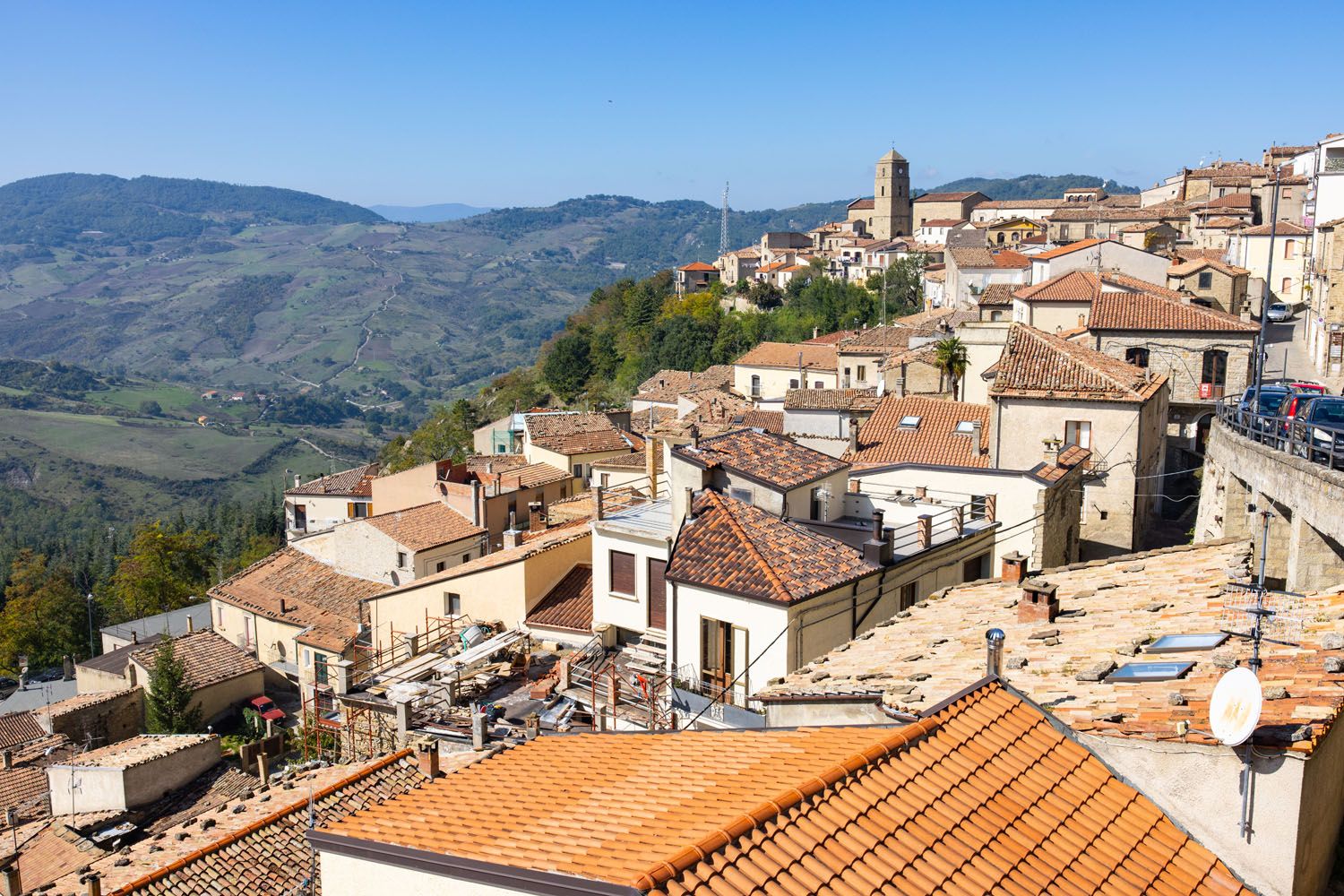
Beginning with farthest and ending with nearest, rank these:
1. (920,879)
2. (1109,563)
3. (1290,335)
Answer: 1. (1290,335)
2. (1109,563)
3. (920,879)

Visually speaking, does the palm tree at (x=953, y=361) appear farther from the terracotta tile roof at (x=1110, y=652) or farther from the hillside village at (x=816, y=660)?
the terracotta tile roof at (x=1110, y=652)

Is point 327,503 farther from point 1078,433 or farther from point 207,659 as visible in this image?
point 1078,433

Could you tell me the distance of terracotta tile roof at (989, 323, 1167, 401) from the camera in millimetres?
22984

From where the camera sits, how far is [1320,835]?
704cm

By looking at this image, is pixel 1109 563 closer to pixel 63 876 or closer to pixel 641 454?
pixel 63 876

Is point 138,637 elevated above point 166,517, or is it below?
above

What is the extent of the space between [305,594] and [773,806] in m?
34.9

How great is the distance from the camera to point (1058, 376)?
2364 centimetres

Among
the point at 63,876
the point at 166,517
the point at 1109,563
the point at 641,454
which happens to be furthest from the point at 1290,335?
the point at 166,517

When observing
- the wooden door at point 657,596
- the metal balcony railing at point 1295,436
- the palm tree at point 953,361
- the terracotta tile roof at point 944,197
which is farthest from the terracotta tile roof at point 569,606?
the terracotta tile roof at point 944,197

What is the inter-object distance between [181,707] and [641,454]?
1914 centimetres

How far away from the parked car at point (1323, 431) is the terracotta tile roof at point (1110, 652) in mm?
1569

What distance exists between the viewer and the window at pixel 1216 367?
30.3m

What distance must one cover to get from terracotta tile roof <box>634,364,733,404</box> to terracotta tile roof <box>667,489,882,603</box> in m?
40.8
